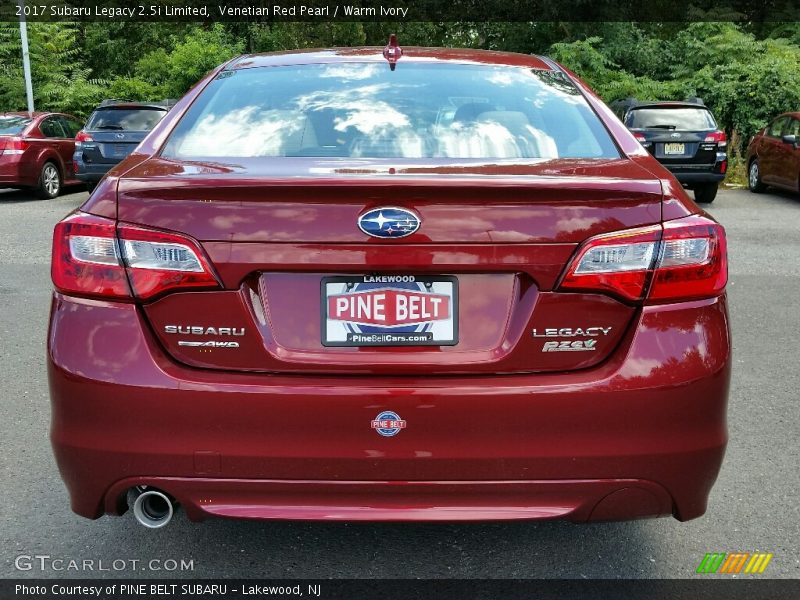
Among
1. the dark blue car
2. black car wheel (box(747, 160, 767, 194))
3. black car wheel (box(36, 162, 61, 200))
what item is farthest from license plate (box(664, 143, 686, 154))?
black car wheel (box(36, 162, 61, 200))

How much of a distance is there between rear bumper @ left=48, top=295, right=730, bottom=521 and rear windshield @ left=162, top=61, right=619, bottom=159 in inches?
28.5

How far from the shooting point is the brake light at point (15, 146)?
618 inches

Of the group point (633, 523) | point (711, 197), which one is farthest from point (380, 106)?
point (711, 197)

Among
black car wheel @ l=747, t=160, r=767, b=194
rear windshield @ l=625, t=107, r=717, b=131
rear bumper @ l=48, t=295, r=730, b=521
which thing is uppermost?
rear bumper @ l=48, t=295, r=730, b=521

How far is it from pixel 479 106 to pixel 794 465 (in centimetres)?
210

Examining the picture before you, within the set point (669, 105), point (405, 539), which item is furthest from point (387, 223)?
point (669, 105)

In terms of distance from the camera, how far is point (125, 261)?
248 cm

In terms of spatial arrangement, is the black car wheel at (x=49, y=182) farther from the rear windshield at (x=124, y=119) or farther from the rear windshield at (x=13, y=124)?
the rear windshield at (x=124, y=119)

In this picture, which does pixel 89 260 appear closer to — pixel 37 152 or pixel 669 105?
pixel 669 105

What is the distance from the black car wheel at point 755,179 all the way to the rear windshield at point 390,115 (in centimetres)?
1471

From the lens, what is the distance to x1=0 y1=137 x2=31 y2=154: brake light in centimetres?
1570

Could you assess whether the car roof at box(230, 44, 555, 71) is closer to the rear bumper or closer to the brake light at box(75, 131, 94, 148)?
the rear bumper

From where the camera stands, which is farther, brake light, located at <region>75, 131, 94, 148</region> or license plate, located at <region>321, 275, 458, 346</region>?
brake light, located at <region>75, 131, 94, 148</region>

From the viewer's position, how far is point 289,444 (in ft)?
7.99
